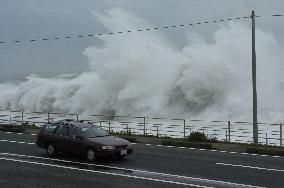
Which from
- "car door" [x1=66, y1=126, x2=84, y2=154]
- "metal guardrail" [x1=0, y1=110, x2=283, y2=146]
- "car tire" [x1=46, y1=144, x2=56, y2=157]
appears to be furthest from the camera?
"metal guardrail" [x1=0, y1=110, x2=283, y2=146]

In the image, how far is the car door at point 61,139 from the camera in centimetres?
1755

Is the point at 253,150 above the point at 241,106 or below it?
below

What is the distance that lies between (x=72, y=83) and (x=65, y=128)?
3994 centimetres

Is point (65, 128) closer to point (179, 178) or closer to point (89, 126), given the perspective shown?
point (89, 126)

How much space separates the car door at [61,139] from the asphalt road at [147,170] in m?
0.37

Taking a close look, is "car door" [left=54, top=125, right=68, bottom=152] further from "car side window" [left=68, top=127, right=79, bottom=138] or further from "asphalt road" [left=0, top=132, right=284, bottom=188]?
"asphalt road" [left=0, top=132, right=284, bottom=188]

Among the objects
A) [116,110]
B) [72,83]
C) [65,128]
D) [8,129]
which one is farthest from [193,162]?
[72,83]

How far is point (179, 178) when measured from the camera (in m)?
13.4

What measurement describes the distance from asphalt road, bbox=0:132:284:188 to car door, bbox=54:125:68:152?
365 millimetres

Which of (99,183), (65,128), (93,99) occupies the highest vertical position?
(93,99)

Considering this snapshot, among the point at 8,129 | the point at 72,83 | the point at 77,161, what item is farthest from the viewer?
the point at 72,83

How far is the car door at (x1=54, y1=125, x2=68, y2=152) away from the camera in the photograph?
17.5m

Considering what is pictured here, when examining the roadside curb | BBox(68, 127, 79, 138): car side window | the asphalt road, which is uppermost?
BBox(68, 127, 79, 138): car side window

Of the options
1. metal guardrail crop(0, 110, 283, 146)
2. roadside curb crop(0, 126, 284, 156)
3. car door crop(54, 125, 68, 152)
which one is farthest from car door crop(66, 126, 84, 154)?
metal guardrail crop(0, 110, 283, 146)
